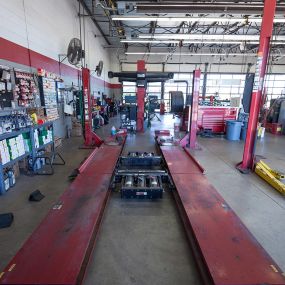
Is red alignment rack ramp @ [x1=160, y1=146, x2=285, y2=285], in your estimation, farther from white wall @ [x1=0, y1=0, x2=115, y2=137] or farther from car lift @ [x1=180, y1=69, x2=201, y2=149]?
white wall @ [x1=0, y1=0, x2=115, y2=137]

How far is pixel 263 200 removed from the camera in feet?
9.56

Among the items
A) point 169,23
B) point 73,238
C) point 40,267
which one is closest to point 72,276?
point 40,267

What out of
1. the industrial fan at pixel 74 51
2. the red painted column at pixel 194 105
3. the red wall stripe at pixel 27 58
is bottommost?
the red painted column at pixel 194 105

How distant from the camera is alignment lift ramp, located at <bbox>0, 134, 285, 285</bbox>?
147 cm

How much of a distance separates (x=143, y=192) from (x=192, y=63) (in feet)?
49.9

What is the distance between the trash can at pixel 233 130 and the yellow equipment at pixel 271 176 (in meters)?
3.04

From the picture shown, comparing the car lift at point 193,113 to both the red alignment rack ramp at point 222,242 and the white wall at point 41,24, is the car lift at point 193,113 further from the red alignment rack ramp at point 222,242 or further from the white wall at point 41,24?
the white wall at point 41,24

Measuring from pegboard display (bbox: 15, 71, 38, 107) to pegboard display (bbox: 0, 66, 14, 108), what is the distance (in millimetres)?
186

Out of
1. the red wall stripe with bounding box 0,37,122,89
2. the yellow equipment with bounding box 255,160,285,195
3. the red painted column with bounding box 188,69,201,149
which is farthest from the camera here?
the red painted column with bounding box 188,69,201,149

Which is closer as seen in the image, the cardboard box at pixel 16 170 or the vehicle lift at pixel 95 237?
the vehicle lift at pixel 95 237

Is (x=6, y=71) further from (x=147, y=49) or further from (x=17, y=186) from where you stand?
(x=147, y=49)

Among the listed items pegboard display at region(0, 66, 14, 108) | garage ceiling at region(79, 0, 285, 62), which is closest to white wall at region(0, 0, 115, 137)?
pegboard display at region(0, 66, 14, 108)

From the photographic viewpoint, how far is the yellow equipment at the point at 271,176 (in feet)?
10.4

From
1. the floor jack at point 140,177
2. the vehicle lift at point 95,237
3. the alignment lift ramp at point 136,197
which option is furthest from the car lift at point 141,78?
the vehicle lift at point 95,237
